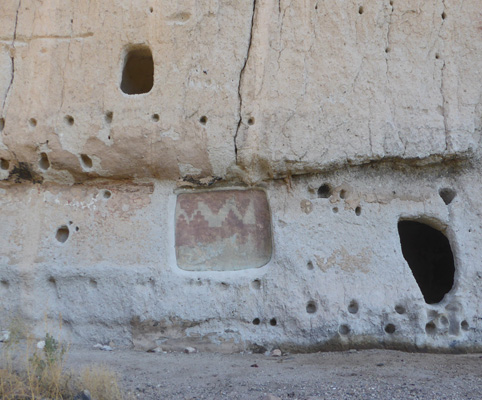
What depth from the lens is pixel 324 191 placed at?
4.25 metres

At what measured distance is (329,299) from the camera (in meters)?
3.91

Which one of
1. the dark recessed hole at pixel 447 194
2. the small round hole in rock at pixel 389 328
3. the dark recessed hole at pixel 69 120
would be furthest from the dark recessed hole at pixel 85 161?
the dark recessed hole at pixel 447 194

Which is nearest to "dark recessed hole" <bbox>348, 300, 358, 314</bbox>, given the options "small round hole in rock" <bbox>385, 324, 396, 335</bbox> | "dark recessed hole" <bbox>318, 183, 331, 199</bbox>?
"small round hole in rock" <bbox>385, 324, 396, 335</bbox>

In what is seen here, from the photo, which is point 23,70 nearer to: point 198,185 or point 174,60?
point 174,60

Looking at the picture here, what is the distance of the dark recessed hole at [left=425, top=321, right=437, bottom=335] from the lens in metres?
3.86

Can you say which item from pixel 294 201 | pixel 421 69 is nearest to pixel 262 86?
pixel 294 201

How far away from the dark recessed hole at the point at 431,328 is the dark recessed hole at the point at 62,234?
2857 mm

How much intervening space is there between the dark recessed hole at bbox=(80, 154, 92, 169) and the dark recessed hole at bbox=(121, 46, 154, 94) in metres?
0.72

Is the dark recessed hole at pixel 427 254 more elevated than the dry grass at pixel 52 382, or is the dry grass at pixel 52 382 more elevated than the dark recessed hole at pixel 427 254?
the dark recessed hole at pixel 427 254

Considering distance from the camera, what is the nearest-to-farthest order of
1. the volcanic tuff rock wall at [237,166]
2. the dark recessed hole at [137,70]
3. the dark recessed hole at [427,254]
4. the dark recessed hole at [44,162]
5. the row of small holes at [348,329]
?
1. the row of small holes at [348,329]
2. the volcanic tuff rock wall at [237,166]
3. the dark recessed hole at [44,162]
4. the dark recessed hole at [137,70]
5. the dark recessed hole at [427,254]

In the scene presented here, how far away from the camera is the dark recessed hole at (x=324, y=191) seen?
4211 millimetres

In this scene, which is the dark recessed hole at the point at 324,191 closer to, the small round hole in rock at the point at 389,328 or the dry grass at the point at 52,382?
the small round hole in rock at the point at 389,328

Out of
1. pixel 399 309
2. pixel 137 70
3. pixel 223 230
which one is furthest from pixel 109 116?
pixel 399 309

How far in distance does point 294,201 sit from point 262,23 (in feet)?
4.69
